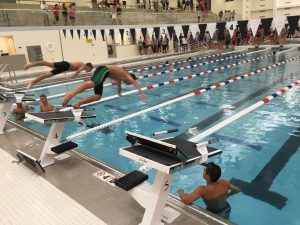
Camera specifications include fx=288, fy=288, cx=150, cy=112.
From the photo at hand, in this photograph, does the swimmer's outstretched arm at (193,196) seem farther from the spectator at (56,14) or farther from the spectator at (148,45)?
the spectator at (148,45)

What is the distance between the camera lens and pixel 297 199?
134 inches

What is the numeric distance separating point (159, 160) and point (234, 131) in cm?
366

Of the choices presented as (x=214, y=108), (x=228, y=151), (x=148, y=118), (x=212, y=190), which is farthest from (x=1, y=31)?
(x=212, y=190)

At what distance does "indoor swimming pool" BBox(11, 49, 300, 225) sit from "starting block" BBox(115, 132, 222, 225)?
3.90 feet

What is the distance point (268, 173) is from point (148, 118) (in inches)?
126

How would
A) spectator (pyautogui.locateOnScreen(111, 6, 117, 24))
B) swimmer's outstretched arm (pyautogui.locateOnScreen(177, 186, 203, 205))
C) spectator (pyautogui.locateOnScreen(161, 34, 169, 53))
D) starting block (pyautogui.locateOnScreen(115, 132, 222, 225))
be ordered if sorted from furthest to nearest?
spectator (pyautogui.locateOnScreen(161, 34, 169, 53)), spectator (pyautogui.locateOnScreen(111, 6, 117, 24)), swimmer's outstretched arm (pyautogui.locateOnScreen(177, 186, 203, 205)), starting block (pyautogui.locateOnScreen(115, 132, 222, 225))

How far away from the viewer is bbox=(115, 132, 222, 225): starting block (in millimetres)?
2176

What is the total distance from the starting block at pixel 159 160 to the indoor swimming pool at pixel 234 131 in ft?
3.90

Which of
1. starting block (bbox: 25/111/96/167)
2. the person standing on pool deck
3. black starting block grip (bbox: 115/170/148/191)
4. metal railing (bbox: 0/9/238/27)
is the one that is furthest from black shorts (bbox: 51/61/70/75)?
metal railing (bbox: 0/9/238/27)

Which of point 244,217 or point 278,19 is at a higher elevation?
point 278,19

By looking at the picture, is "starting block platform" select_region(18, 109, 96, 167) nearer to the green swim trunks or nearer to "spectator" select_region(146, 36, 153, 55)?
the green swim trunks

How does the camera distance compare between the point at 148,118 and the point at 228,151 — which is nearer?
Answer: the point at 228,151

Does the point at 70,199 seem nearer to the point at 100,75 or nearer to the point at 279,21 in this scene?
the point at 100,75

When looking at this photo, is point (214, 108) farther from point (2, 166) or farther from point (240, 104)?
point (2, 166)
